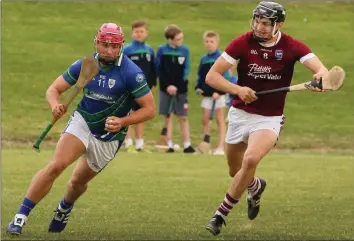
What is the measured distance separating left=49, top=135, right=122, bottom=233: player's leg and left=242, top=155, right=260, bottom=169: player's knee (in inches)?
48.3

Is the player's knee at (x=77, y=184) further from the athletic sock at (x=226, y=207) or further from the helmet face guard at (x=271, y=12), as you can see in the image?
the helmet face guard at (x=271, y=12)

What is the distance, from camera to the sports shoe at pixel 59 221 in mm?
9461

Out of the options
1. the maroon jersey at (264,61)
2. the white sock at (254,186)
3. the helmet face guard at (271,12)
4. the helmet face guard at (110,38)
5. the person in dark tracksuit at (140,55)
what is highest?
the helmet face guard at (271,12)

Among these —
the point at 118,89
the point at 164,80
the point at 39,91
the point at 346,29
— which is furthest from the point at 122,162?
the point at 346,29

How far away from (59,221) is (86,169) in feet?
1.84

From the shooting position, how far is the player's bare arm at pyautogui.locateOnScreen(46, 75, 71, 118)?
9055 mm

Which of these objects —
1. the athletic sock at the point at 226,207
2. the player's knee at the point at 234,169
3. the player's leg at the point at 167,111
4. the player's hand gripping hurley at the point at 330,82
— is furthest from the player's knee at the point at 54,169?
the player's leg at the point at 167,111

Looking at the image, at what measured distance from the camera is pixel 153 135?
21875 mm

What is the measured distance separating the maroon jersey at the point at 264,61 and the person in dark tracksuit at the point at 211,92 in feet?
27.0

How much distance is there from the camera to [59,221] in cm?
952

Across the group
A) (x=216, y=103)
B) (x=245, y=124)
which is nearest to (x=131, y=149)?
(x=216, y=103)

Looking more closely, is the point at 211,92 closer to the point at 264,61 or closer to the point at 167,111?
the point at 167,111

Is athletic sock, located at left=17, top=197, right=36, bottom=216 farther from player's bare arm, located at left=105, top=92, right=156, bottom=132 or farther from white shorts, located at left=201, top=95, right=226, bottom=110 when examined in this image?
white shorts, located at left=201, top=95, right=226, bottom=110

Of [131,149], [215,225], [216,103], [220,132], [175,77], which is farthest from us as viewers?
[216,103]
